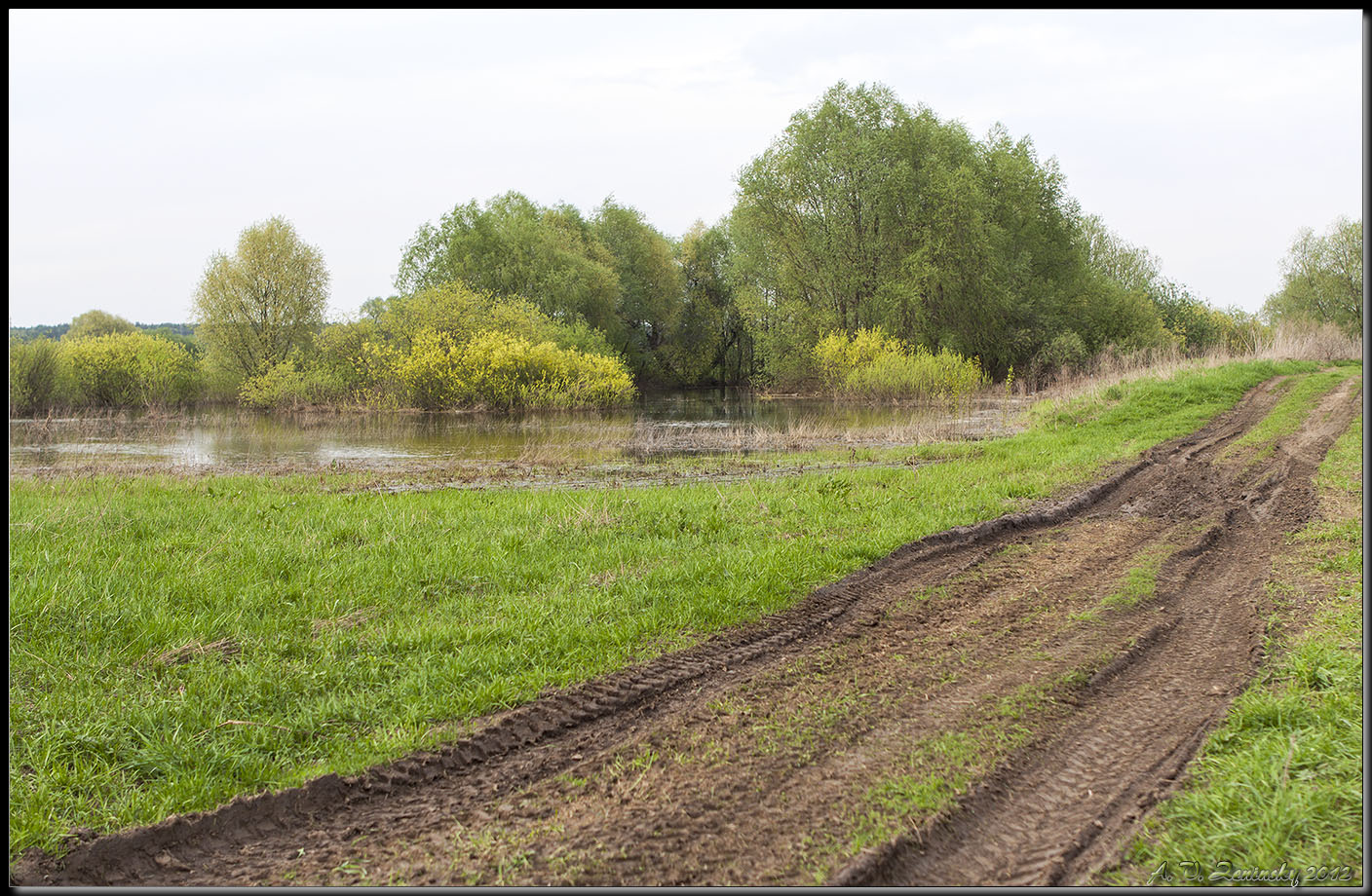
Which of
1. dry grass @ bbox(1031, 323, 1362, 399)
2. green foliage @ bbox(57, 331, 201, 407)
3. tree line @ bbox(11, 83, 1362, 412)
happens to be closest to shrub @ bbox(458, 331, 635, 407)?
tree line @ bbox(11, 83, 1362, 412)

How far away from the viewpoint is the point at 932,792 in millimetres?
3500

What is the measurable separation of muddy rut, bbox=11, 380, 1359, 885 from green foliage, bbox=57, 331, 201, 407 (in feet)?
144

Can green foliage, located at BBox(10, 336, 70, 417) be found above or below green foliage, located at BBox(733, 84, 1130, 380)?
below

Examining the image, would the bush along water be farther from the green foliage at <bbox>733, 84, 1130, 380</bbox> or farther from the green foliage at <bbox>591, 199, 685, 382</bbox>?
the green foliage at <bbox>591, 199, 685, 382</bbox>

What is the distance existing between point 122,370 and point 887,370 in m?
39.9

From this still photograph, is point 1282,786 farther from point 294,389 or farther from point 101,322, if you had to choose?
point 101,322

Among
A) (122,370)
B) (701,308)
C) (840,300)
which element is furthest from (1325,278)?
(122,370)

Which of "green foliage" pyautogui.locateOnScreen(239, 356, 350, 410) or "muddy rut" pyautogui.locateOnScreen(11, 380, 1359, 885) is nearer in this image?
"muddy rut" pyautogui.locateOnScreen(11, 380, 1359, 885)

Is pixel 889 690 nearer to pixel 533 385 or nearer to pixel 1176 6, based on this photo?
pixel 1176 6

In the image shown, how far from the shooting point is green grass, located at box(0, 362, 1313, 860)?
418 cm

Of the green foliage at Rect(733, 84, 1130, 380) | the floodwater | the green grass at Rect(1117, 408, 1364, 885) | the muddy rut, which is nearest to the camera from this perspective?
the green grass at Rect(1117, 408, 1364, 885)

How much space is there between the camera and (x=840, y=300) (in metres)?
44.8

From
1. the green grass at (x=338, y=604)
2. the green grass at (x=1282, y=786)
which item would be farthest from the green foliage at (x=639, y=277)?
the green grass at (x=1282, y=786)

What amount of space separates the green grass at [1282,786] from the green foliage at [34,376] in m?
42.9
